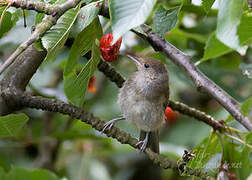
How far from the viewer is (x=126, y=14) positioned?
1617 mm

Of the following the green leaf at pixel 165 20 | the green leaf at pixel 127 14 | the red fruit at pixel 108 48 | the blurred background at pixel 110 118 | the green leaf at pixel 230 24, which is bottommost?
the blurred background at pixel 110 118

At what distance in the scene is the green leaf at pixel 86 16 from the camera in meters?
2.02

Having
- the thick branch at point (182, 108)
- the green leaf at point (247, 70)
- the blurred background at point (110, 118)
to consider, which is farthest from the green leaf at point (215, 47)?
the blurred background at point (110, 118)

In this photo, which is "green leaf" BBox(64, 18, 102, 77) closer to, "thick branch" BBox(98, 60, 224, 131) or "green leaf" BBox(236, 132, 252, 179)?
"thick branch" BBox(98, 60, 224, 131)

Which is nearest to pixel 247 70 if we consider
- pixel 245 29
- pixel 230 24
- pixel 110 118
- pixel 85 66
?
pixel 245 29

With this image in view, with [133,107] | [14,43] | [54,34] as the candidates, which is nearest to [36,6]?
[54,34]

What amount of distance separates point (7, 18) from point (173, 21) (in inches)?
35.4

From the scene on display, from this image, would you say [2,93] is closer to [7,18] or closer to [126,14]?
[7,18]

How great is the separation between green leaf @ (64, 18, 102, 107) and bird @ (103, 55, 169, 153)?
152 centimetres

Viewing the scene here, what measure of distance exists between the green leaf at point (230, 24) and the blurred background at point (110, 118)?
1.66 meters

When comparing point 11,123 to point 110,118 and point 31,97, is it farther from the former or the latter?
point 110,118

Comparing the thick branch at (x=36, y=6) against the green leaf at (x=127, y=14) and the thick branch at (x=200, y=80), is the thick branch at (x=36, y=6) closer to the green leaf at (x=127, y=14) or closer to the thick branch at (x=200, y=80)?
the green leaf at (x=127, y=14)

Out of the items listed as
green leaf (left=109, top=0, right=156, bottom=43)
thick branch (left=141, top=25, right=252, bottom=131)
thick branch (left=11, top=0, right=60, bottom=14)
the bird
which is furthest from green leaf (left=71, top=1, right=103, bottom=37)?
the bird

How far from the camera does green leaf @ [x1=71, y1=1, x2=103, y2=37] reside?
79.4 inches
